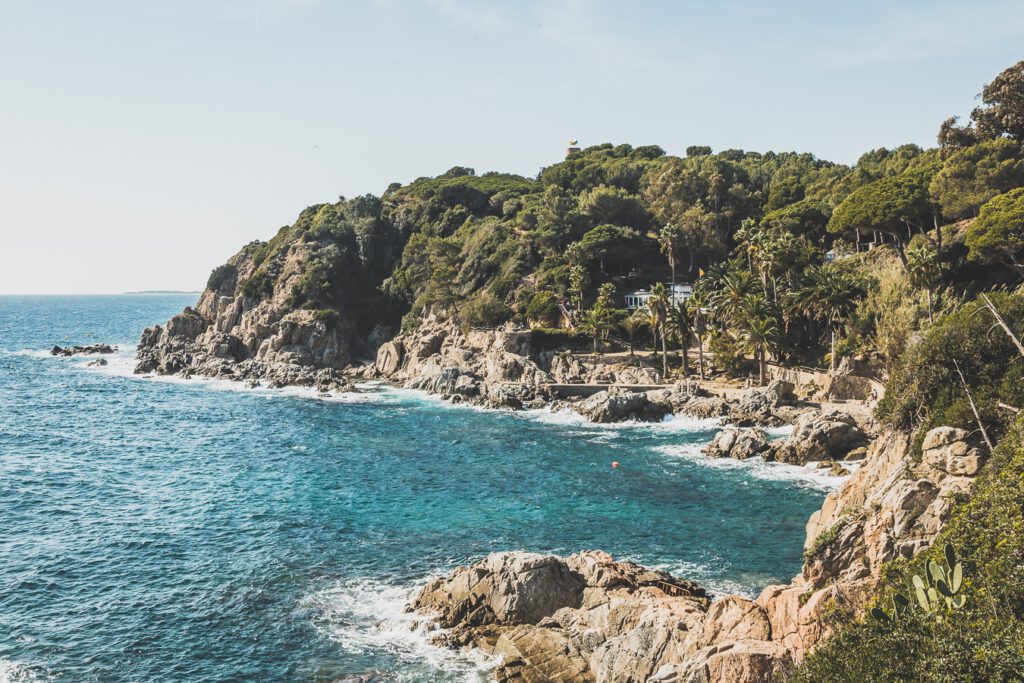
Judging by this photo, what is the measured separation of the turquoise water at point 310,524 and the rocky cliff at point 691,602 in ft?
9.13

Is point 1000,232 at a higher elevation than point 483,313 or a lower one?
higher

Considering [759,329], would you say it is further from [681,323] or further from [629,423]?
[629,423]

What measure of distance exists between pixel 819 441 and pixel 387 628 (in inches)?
1529

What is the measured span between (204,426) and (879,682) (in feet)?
235

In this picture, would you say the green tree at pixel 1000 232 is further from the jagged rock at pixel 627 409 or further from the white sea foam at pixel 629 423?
the jagged rock at pixel 627 409

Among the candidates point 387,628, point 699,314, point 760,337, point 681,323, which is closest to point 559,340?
point 681,323

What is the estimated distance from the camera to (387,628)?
30250 millimetres

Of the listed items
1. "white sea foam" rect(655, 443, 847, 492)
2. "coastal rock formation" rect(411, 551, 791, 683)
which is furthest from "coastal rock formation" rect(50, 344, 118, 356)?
"coastal rock formation" rect(411, 551, 791, 683)

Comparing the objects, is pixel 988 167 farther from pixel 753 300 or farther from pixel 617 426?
pixel 617 426

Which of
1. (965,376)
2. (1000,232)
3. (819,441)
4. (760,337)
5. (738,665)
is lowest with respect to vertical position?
(738,665)

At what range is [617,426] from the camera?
232 ft

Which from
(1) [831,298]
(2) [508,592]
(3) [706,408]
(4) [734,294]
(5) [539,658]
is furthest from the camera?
(4) [734,294]

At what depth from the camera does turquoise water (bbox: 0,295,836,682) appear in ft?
96.2

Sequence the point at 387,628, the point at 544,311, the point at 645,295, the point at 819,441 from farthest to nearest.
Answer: the point at 645,295 < the point at 544,311 < the point at 819,441 < the point at 387,628
